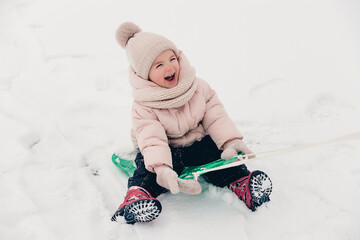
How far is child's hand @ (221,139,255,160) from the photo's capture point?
46.4 inches

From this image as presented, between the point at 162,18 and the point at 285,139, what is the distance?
1637 millimetres

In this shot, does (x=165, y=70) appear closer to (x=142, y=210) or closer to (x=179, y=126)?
(x=179, y=126)

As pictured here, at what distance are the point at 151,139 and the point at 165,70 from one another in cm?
28

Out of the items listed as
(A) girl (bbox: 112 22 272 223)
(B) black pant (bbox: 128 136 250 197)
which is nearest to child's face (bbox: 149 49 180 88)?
(A) girl (bbox: 112 22 272 223)

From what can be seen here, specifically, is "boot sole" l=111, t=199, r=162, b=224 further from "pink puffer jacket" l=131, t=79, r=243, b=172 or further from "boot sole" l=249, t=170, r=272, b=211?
"boot sole" l=249, t=170, r=272, b=211

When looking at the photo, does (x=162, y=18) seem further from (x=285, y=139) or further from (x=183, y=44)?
(x=285, y=139)

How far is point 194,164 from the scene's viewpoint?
1.35m

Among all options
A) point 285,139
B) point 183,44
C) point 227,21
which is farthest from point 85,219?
point 227,21

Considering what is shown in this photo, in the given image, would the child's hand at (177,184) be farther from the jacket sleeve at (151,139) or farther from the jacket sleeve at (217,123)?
the jacket sleeve at (217,123)

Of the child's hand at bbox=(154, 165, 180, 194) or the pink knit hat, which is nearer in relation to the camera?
the child's hand at bbox=(154, 165, 180, 194)

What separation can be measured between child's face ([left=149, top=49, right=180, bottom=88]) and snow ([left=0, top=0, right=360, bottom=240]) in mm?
463

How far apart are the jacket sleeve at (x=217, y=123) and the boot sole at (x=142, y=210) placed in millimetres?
409

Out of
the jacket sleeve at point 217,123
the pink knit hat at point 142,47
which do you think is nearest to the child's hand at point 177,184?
the jacket sleeve at point 217,123

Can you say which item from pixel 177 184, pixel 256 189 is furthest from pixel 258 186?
pixel 177 184
